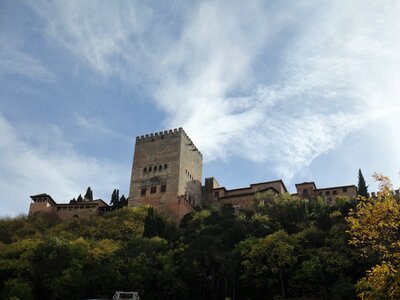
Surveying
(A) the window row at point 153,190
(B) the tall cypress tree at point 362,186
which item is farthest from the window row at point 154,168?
(B) the tall cypress tree at point 362,186

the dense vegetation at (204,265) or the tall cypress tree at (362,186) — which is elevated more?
the tall cypress tree at (362,186)

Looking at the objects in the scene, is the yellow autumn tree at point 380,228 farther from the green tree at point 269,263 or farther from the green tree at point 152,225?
the green tree at point 152,225

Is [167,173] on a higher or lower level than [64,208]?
higher

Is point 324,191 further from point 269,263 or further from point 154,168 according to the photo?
point 269,263

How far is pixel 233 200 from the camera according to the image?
201 ft

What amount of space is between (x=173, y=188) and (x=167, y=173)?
108 inches

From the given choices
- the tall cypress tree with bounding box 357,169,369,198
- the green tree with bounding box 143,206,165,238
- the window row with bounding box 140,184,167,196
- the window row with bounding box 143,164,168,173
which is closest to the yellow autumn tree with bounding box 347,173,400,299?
the green tree with bounding box 143,206,165,238

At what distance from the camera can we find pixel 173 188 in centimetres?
5856

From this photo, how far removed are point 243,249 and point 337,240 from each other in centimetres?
745

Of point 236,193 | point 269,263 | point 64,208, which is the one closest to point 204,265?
point 269,263

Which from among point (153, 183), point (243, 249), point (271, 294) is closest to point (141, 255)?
point (243, 249)

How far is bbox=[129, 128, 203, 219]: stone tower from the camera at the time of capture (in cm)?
5828

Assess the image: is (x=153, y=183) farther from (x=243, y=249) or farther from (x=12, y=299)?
(x=12, y=299)

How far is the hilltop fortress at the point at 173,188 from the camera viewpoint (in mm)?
58719
